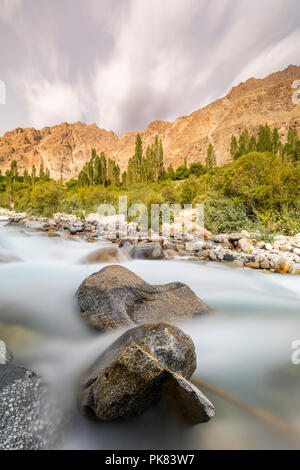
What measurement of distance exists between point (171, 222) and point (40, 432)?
12269 millimetres

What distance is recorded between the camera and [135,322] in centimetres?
265

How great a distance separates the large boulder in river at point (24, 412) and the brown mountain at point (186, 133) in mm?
91840

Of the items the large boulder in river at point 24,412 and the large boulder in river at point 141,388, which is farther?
the large boulder in river at point 141,388

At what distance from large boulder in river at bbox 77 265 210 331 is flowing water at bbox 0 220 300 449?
0.50 ft

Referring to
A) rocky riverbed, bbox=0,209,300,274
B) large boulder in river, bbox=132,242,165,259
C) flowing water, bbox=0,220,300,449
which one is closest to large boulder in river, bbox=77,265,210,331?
flowing water, bbox=0,220,300,449

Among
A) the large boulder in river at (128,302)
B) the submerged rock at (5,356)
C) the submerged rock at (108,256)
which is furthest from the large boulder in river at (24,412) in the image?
the submerged rock at (108,256)

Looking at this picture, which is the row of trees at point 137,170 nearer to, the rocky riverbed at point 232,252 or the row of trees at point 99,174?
the row of trees at point 99,174

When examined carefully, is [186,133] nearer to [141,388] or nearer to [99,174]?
[99,174]

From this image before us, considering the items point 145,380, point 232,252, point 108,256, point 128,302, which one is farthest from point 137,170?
point 145,380

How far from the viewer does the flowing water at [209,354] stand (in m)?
1.42

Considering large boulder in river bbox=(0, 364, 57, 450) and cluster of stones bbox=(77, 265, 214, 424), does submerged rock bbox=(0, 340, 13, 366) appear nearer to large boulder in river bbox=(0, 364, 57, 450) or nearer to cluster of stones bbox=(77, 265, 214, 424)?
large boulder in river bbox=(0, 364, 57, 450)

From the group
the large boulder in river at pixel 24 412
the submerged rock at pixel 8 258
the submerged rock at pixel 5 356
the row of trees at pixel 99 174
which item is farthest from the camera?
the row of trees at pixel 99 174

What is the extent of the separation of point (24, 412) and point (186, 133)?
A: 13596cm

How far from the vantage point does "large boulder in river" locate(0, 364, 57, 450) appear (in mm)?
1229
